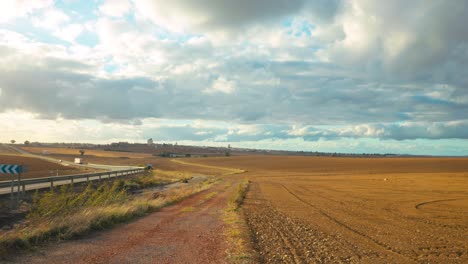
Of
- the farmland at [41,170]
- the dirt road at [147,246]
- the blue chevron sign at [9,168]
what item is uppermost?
the blue chevron sign at [9,168]

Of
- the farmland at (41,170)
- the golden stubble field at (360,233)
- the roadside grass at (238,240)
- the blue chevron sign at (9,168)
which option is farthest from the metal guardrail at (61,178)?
the golden stubble field at (360,233)

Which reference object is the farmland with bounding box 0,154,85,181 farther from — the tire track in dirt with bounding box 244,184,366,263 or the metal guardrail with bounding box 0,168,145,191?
the tire track in dirt with bounding box 244,184,366,263

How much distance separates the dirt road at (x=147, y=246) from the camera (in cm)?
855

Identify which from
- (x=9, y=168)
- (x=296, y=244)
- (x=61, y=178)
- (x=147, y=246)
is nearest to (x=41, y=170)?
(x=61, y=178)

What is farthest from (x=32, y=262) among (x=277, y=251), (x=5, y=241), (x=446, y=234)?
(x=446, y=234)

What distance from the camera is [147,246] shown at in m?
9.88

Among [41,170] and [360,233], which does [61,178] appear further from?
[41,170]

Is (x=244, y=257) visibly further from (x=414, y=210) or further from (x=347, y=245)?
(x=414, y=210)

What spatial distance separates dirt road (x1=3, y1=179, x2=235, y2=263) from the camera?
8.55 m

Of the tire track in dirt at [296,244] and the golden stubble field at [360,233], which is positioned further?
the golden stubble field at [360,233]

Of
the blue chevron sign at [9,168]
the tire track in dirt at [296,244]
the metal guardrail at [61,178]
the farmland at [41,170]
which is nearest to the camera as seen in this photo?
the tire track in dirt at [296,244]

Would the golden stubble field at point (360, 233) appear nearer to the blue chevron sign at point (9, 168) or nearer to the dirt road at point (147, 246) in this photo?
the dirt road at point (147, 246)

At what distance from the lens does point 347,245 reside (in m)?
10.6

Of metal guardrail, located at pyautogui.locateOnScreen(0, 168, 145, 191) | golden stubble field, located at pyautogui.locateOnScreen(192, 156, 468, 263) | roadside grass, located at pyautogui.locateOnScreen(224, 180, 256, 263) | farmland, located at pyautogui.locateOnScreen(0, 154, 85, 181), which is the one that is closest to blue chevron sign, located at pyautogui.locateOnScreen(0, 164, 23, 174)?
metal guardrail, located at pyautogui.locateOnScreen(0, 168, 145, 191)
